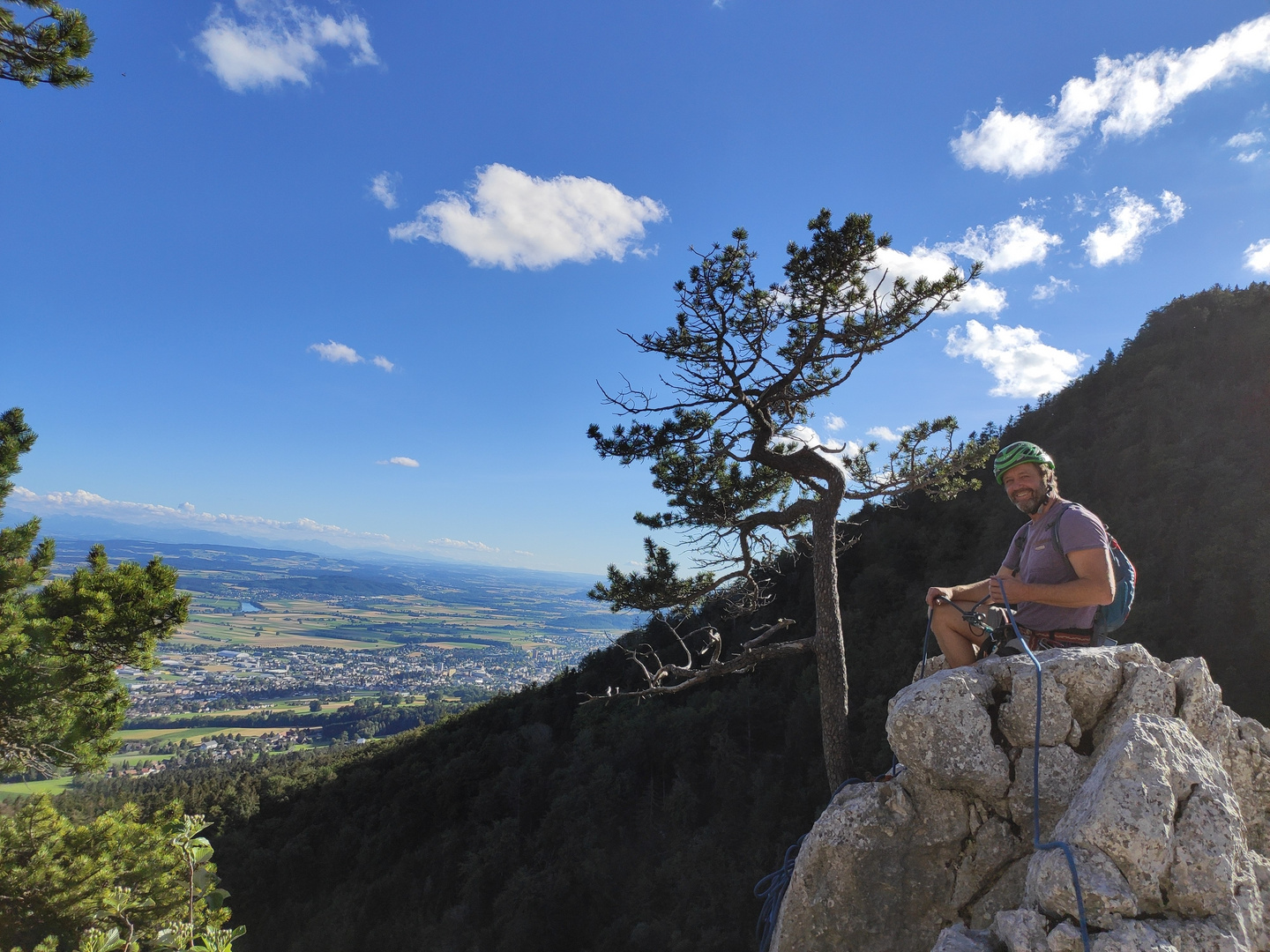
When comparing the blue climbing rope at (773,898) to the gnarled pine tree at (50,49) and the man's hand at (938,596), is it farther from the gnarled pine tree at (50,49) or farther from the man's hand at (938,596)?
the gnarled pine tree at (50,49)

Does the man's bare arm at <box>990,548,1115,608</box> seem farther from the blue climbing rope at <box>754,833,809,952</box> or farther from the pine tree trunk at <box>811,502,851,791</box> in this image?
the pine tree trunk at <box>811,502,851,791</box>

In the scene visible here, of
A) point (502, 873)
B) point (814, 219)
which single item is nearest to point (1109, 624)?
point (814, 219)

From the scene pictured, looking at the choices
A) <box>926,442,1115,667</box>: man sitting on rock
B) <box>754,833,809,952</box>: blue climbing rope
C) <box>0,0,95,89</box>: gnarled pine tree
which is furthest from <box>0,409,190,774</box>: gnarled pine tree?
<box>926,442,1115,667</box>: man sitting on rock

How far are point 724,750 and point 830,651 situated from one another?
13803 millimetres

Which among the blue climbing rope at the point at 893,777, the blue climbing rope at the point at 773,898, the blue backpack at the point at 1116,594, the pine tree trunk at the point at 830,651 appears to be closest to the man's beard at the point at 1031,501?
the blue backpack at the point at 1116,594

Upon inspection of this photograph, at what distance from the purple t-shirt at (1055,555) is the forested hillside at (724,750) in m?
6.95

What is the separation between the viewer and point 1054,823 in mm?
2965

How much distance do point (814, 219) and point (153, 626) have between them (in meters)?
11.3

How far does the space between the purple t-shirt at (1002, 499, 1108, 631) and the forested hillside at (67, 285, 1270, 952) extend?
695cm

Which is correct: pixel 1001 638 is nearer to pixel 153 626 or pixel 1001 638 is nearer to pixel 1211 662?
pixel 153 626

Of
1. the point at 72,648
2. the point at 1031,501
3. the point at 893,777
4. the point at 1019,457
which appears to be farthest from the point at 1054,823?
the point at 72,648

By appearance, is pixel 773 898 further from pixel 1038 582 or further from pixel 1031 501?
pixel 1031 501

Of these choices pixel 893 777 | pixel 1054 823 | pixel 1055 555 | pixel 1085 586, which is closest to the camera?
pixel 1054 823

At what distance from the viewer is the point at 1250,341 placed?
70.3 feet
